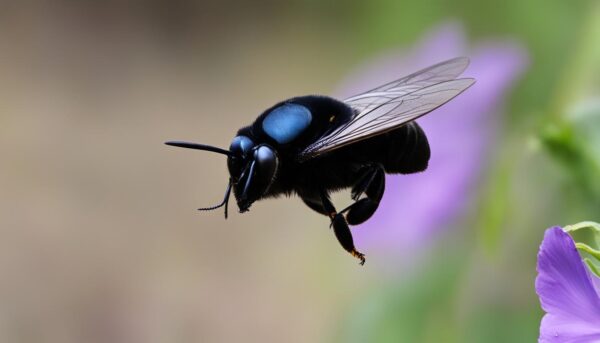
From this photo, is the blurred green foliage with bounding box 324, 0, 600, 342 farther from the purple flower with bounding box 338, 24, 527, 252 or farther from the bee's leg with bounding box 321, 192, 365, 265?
the bee's leg with bounding box 321, 192, 365, 265

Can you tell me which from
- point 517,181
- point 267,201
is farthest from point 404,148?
point 267,201

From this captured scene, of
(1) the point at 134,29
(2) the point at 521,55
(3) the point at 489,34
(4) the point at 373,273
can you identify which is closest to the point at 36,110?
(1) the point at 134,29

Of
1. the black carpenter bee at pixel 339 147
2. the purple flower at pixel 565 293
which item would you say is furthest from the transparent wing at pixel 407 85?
the purple flower at pixel 565 293

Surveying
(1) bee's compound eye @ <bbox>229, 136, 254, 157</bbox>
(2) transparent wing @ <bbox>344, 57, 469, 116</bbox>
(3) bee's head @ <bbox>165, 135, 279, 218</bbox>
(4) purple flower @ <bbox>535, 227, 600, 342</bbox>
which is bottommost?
(4) purple flower @ <bbox>535, 227, 600, 342</bbox>

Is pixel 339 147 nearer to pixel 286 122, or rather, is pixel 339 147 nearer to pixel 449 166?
pixel 286 122

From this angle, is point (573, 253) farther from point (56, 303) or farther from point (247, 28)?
point (247, 28)

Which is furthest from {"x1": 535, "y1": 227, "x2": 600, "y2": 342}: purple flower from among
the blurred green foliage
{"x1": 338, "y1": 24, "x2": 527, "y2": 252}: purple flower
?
{"x1": 338, "y1": 24, "x2": 527, "y2": 252}: purple flower
